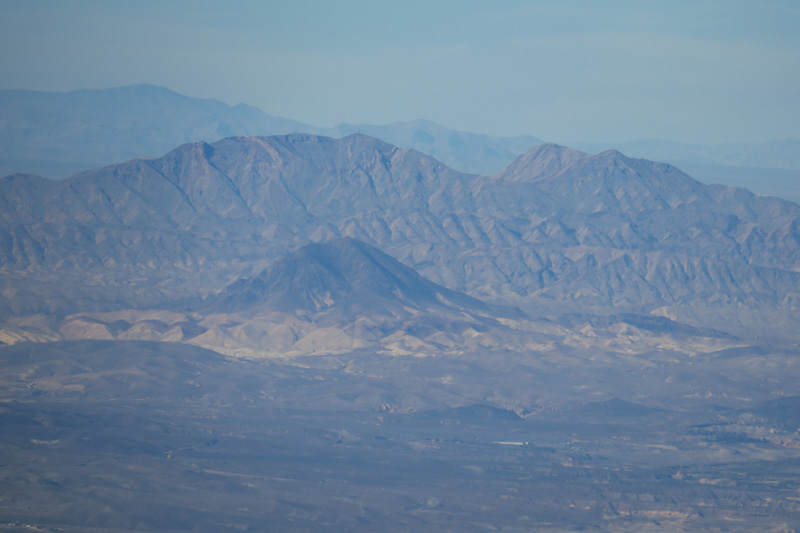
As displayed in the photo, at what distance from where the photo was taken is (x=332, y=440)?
622 ft

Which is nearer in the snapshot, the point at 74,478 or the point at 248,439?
the point at 74,478

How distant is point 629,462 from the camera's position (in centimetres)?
18250

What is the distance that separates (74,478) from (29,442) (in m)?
20.5

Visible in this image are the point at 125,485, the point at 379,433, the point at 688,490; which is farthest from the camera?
the point at 379,433

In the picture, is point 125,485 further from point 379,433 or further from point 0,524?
point 379,433

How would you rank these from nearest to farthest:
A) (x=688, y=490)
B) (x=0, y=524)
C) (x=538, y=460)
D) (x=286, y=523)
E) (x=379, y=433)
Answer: (x=0, y=524)
(x=286, y=523)
(x=688, y=490)
(x=538, y=460)
(x=379, y=433)

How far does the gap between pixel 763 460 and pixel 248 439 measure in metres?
67.5

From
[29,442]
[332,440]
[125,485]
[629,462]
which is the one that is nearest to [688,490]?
[629,462]

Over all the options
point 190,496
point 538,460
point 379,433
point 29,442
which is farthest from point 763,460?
point 29,442

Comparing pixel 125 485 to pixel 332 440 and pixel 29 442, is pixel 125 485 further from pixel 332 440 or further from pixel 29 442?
pixel 332 440

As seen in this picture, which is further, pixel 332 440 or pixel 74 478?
pixel 332 440

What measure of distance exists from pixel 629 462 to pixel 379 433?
35924 millimetres

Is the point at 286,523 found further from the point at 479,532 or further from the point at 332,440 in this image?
the point at 332,440

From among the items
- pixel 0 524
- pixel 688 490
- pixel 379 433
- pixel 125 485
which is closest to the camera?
pixel 0 524
